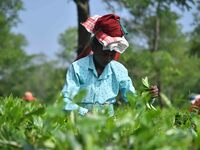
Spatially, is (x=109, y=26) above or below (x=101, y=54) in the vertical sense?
above

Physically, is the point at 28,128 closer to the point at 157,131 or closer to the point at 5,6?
the point at 157,131

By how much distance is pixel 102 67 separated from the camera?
4.84 meters

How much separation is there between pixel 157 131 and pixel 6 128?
0.65 metres

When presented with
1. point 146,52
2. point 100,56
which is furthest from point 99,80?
point 146,52

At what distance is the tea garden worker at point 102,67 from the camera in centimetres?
462

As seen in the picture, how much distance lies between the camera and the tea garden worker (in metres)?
4.62

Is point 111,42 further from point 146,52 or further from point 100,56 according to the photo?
point 146,52

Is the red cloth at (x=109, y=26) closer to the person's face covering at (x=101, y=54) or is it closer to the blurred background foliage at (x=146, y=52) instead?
the person's face covering at (x=101, y=54)

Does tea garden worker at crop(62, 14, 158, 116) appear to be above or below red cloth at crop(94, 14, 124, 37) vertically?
below

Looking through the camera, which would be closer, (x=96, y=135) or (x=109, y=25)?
(x=96, y=135)

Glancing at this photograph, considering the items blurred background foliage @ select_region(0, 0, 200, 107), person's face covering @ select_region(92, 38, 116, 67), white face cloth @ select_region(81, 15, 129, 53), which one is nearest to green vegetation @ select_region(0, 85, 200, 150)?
white face cloth @ select_region(81, 15, 129, 53)

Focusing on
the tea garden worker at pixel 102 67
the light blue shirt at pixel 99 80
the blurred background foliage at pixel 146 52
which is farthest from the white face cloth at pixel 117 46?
the blurred background foliage at pixel 146 52

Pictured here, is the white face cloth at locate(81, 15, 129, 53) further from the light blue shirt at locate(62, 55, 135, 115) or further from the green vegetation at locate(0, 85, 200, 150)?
the green vegetation at locate(0, 85, 200, 150)

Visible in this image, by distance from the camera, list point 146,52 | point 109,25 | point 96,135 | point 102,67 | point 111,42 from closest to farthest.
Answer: point 96,135, point 111,42, point 109,25, point 102,67, point 146,52
